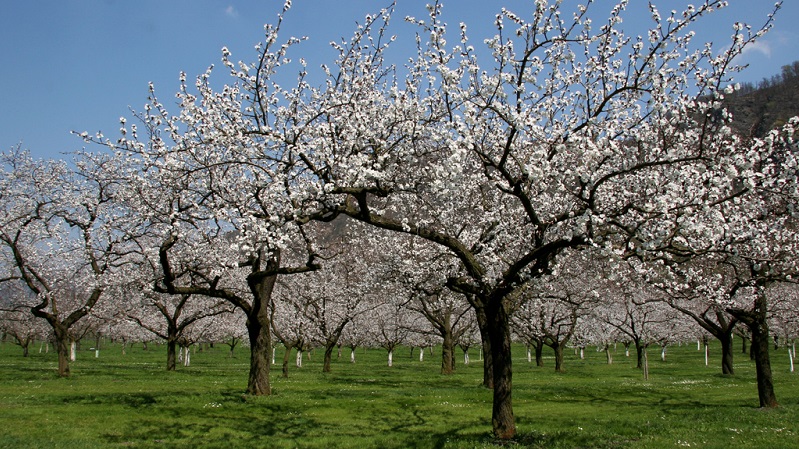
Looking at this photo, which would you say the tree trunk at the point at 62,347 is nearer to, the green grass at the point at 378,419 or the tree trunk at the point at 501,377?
the green grass at the point at 378,419

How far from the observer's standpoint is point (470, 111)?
11031mm

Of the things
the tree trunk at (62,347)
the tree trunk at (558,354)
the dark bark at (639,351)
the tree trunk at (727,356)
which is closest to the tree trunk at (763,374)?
the tree trunk at (727,356)

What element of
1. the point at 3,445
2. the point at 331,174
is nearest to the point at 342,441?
the point at 331,174

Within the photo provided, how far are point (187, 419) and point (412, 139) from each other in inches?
457

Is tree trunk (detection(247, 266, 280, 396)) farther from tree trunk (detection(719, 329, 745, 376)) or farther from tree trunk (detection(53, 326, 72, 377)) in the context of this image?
tree trunk (detection(719, 329, 745, 376))

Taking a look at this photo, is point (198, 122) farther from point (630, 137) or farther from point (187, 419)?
point (630, 137)

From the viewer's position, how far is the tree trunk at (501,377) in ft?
42.4

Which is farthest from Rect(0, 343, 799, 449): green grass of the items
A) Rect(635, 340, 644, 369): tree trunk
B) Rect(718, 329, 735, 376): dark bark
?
Rect(635, 340, 644, 369): tree trunk

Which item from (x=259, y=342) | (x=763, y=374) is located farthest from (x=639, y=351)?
(x=259, y=342)

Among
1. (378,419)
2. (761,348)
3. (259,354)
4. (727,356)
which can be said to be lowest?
(727,356)

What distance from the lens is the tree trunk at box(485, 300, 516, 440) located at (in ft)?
42.4

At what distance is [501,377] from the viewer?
1298 centimetres

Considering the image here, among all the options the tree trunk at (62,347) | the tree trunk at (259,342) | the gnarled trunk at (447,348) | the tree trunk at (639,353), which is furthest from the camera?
the tree trunk at (639,353)

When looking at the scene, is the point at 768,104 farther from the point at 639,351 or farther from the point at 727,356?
the point at 727,356
